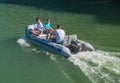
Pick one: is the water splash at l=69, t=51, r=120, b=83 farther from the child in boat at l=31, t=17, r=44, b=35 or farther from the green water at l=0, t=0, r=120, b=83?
the child in boat at l=31, t=17, r=44, b=35

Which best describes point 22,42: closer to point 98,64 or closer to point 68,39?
point 68,39

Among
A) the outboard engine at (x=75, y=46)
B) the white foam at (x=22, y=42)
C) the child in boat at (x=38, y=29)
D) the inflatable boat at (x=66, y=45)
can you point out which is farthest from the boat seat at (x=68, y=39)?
the white foam at (x=22, y=42)

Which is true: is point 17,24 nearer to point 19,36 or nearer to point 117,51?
point 19,36

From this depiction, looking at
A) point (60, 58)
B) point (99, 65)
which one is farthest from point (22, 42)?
point (99, 65)

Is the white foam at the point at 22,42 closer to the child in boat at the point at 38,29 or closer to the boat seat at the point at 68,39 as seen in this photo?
the child in boat at the point at 38,29

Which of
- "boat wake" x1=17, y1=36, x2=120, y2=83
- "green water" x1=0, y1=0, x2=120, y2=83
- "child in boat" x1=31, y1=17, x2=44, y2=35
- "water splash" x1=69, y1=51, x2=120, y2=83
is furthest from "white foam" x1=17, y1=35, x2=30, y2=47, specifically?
"water splash" x1=69, y1=51, x2=120, y2=83
